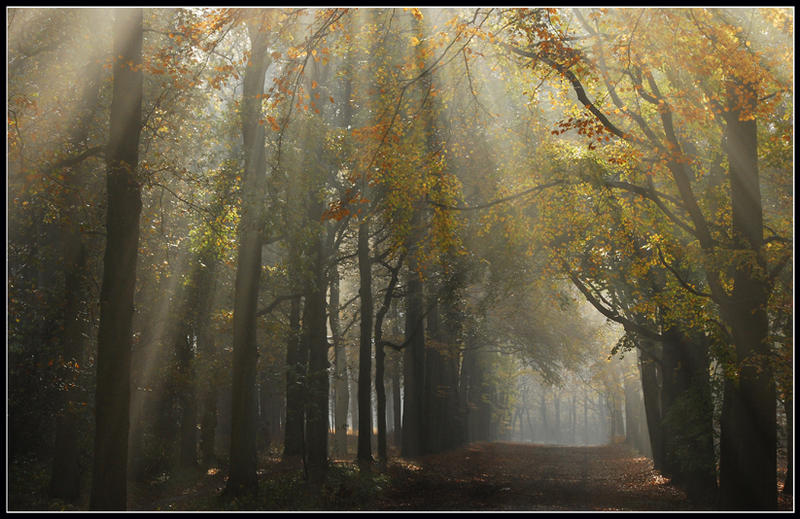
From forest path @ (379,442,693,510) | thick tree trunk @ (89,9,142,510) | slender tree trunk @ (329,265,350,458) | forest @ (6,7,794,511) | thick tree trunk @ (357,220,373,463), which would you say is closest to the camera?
thick tree trunk @ (89,9,142,510)

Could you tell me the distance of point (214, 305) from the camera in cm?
2341

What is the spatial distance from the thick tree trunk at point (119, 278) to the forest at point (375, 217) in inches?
1.8

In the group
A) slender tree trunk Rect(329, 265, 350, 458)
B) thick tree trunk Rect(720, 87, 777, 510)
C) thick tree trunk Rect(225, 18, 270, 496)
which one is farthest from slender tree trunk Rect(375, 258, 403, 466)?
thick tree trunk Rect(720, 87, 777, 510)

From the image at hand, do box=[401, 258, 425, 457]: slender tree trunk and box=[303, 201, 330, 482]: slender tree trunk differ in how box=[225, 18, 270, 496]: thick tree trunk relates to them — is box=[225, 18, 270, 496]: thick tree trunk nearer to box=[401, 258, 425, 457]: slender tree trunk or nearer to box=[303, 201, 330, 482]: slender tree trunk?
box=[303, 201, 330, 482]: slender tree trunk

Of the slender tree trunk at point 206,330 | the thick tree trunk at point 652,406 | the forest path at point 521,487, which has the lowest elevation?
the forest path at point 521,487

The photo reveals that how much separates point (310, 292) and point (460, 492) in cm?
→ 724

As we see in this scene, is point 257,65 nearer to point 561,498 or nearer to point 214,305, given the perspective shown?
point 214,305

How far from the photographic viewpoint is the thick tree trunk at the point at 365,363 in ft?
72.1

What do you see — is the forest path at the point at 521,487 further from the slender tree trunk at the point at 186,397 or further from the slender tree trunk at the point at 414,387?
the slender tree trunk at the point at 186,397

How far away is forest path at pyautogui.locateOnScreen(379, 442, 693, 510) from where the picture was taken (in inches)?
595

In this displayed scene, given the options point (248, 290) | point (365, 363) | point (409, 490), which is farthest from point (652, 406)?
point (248, 290)

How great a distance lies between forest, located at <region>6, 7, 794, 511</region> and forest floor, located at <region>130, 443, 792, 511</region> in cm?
19

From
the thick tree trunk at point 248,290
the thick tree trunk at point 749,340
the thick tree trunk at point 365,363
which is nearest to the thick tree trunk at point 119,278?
the thick tree trunk at point 248,290

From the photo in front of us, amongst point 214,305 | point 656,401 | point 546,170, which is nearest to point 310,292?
point 214,305
